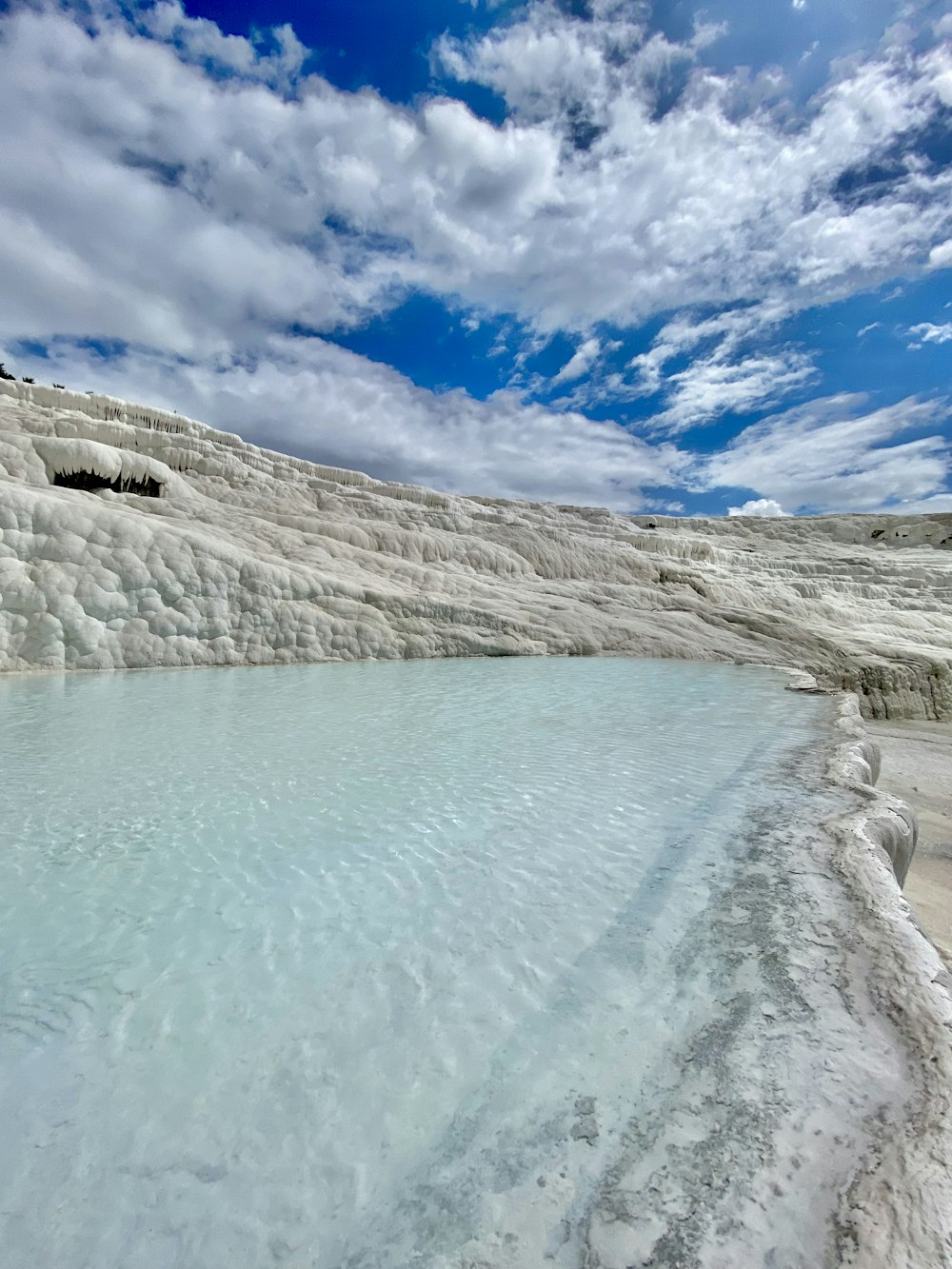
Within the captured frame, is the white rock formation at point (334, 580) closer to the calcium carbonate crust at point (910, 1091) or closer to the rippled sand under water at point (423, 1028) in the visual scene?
the rippled sand under water at point (423, 1028)

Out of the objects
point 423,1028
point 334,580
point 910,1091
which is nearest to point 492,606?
point 334,580

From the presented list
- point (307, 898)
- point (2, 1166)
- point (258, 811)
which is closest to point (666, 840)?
point (307, 898)

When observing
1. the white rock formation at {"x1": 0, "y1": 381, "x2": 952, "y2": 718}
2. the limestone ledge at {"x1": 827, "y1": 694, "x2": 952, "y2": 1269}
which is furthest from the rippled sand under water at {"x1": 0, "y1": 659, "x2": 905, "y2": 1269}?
the white rock formation at {"x1": 0, "y1": 381, "x2": 952, "y2": 718}

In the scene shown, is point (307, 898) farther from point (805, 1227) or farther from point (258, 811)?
point (805, 1227)

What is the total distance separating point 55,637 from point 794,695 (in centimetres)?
1283

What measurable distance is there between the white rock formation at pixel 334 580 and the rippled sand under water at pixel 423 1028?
8585 millimetres

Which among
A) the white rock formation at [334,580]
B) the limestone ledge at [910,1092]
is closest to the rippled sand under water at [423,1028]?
the limestone ledge at [910,1092]

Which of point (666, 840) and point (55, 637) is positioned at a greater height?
point (55, 637)

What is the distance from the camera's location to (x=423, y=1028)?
7.22 feet

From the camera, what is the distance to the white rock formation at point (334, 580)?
12133 millimetres

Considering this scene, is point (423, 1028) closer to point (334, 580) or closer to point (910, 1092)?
point (910, 1092)

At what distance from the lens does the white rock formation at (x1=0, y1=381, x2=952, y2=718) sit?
12.1 meters

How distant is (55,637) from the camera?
11344mm

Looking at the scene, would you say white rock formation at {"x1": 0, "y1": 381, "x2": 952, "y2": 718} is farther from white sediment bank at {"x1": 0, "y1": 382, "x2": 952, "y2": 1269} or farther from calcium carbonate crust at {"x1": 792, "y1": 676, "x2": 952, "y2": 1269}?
calcium carbonate crust at {"x1": 792, "y1": 676, "x2": 952, "y2": 1269}
